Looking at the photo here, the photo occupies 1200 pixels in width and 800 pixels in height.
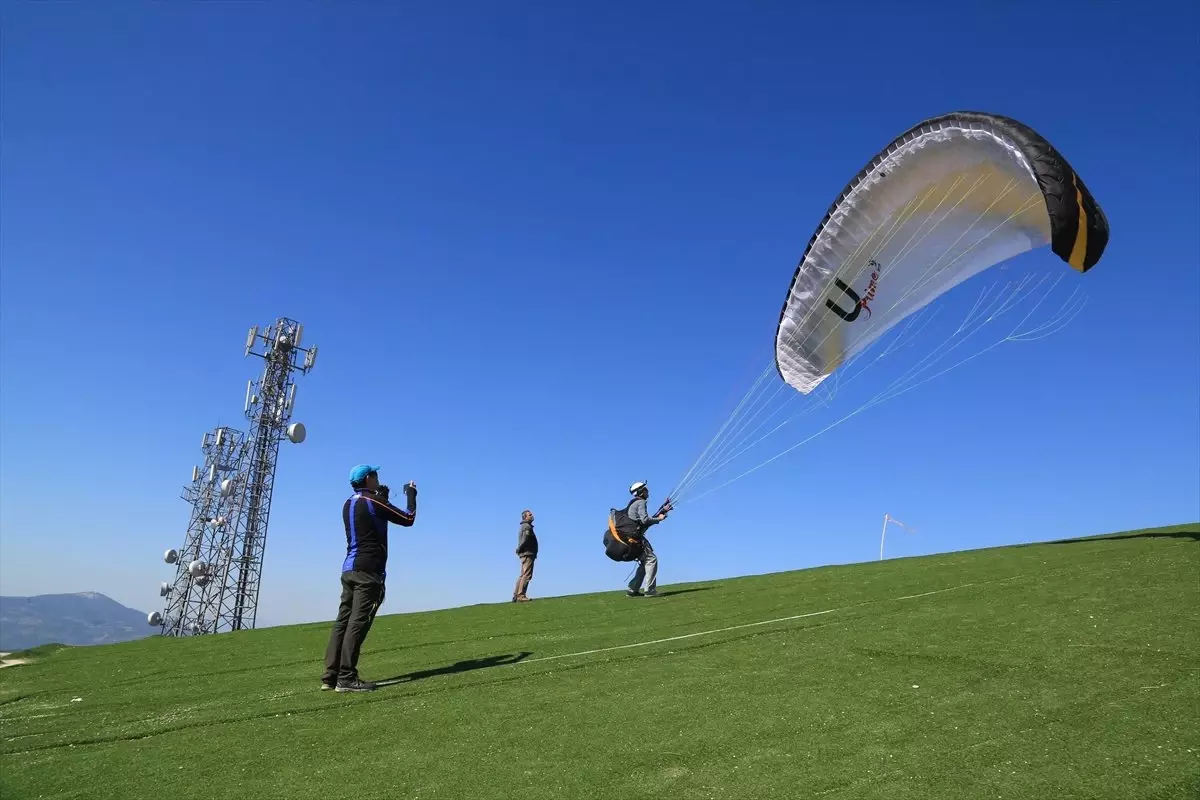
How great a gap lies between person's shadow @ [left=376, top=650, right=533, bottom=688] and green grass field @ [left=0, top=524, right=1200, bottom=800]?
54 mm

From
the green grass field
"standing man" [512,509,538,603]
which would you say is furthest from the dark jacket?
the green grass field

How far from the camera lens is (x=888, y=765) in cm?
416

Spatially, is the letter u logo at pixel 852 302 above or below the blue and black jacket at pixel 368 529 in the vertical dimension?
above

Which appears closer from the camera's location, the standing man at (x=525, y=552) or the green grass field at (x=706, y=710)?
the green grass field at (x=706, y=710)

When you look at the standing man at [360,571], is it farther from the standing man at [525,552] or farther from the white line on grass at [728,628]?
the standing man at [525,552]

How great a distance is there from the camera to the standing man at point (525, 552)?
14.9 metres

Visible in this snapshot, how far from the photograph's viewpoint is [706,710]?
5.45 m

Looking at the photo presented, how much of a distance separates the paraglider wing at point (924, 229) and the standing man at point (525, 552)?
19.6 ft

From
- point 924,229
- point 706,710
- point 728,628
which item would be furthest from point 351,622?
point 924,229

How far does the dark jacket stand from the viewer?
1520 centimetres

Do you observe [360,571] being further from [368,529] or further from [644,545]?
[644,545]

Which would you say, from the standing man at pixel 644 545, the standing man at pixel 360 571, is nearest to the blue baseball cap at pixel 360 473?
the standing man at pixel 360 571

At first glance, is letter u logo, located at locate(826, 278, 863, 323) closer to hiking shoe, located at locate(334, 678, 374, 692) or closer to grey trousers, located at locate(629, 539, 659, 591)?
grey trousers, located at locate(629, 539, 659, 591)

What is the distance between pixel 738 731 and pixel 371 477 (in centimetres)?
446
